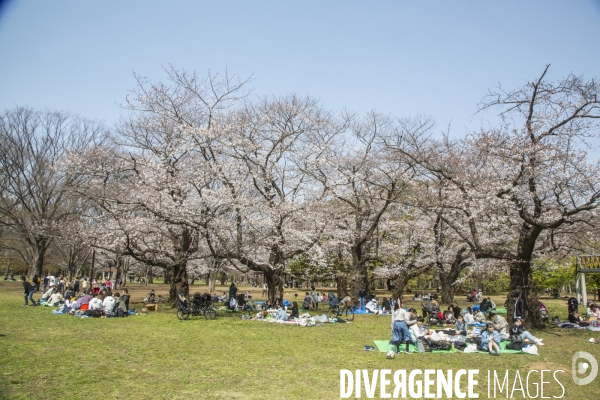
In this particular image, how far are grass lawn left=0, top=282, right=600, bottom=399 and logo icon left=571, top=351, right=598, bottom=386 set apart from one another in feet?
0.49

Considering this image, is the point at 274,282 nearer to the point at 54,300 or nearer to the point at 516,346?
the point at 54,300

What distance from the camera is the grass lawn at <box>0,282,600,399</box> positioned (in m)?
7.34

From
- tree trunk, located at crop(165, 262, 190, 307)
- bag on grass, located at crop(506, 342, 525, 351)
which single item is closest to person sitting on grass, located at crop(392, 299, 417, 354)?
bag on grass, located at crop(506, 342, 525, 351)

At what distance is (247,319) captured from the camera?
56.8ft

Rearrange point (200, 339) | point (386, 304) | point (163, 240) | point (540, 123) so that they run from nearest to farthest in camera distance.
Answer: point (200, 339) < point (540, 123) < point (386, 304) < point (163, 240)

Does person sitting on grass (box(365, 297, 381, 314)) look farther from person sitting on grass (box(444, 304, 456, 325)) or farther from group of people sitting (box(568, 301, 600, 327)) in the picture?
group of people sitting (box(568, 301, 600, 327))

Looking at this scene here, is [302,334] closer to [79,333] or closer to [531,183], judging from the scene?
[79,333]

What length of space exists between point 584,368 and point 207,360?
Answer: 8240 mm

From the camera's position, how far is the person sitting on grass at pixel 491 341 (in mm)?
10930

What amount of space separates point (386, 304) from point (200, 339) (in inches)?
427

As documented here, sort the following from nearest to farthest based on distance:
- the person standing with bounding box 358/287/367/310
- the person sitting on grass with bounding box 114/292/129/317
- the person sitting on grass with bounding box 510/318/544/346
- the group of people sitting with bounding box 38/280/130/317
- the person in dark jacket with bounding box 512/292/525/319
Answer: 1. the person sitting on grass with bounding box 510/318/544/346
2. the person in dark jacket with bounding box 512/292/525/319
3. the group of people sitting with bounding box 38/280/130/317
4. the person sitting on grass with bounding box 114/292/129/317
5. the person standing with bounding box 358/287/367/310

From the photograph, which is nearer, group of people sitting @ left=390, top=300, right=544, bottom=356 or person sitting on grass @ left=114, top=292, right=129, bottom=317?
group of people sitting @ left=390, top=300, right=544, bottom=356

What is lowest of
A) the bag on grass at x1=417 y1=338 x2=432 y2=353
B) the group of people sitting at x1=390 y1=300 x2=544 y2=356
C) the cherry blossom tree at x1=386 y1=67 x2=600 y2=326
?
the bag on grass at x1=417 y1=338 x2=432 y2=353

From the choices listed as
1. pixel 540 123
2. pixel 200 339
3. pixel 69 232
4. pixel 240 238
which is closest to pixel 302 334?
pixel 200 339
